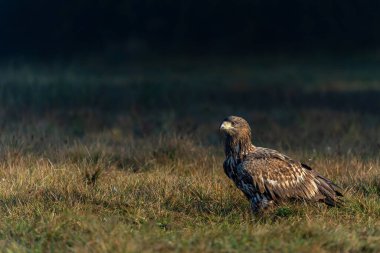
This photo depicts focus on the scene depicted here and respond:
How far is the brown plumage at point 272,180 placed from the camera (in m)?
7.77

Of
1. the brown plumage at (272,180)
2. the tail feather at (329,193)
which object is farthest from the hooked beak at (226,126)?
the tail feather at (329,193)

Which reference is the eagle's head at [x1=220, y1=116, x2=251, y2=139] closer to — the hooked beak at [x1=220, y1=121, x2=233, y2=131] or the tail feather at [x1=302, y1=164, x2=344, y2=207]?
the hooked beak at [x1=220, y1=121, x2=233, y2=131]

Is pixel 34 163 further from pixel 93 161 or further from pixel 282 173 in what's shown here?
pixel 282 173

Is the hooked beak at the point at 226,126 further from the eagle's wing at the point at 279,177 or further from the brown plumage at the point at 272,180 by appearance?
the eagle's wing at the point at 279,177

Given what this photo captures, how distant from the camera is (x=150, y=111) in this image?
17.2 meters

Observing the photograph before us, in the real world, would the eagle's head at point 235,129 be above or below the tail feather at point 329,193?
above

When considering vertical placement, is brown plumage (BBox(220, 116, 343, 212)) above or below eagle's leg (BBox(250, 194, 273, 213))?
above

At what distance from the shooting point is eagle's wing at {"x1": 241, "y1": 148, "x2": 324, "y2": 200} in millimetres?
7764

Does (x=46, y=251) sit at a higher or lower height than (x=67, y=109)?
higher

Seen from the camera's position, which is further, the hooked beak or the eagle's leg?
the hooked beak

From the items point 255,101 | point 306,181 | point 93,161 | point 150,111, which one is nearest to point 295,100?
point 255,101

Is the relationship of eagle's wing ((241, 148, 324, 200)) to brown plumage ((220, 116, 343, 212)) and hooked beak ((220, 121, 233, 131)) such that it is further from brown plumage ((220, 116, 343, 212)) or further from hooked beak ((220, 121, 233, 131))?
hooked beak ((220, 121, 233, 131))

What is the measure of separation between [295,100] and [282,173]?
11.0m

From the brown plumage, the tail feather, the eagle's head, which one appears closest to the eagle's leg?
the brown plumage
